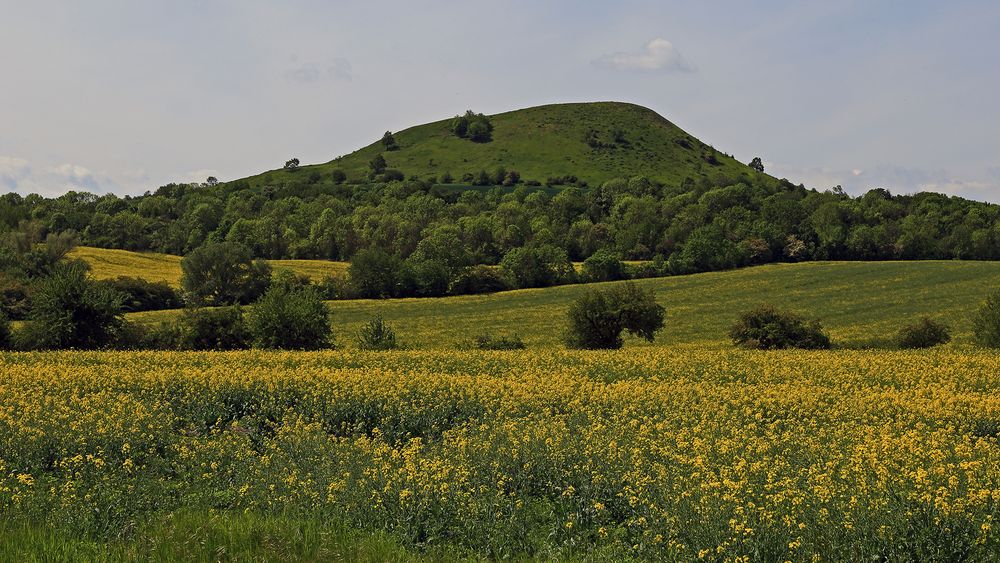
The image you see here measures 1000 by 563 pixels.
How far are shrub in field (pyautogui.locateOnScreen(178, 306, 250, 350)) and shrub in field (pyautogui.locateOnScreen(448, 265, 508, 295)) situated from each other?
45531 mm

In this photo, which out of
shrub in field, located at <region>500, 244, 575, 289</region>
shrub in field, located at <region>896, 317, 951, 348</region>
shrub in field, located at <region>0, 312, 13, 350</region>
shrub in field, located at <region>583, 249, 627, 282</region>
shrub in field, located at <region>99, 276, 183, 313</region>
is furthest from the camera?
shrub in field, located at <region>583, 249, 627, 282</region>

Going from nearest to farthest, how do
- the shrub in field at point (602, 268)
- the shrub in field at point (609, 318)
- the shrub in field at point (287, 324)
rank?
1. the shrub in field at point (287, 324)
2. the shrub in field at point (609, 318)
3. the shrub in field at point (602, 268)

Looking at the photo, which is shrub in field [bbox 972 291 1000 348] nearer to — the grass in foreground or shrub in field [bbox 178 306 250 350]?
shrub in field [bbox 178 306 250 350]

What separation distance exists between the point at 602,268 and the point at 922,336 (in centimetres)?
5316

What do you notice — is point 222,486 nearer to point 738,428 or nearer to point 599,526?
point 599,526

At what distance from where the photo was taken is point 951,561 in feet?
28.6

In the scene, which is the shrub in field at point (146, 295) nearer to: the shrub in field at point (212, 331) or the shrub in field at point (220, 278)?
the shrub in field at point (220, 278)

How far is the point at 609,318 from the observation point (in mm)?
46562

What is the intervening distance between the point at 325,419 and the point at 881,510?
45.6ft

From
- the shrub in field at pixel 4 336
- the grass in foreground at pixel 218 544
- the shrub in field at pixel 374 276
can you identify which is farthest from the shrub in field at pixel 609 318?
the shrub in field at pixel 374 276

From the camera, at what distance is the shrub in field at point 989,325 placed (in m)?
42.0

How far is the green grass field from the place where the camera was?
87.1m

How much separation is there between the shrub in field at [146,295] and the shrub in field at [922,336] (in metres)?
60.5

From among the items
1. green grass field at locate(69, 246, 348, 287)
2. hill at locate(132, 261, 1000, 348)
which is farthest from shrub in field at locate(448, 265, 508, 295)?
green grass field at locate(69, 246, 348, 287)
